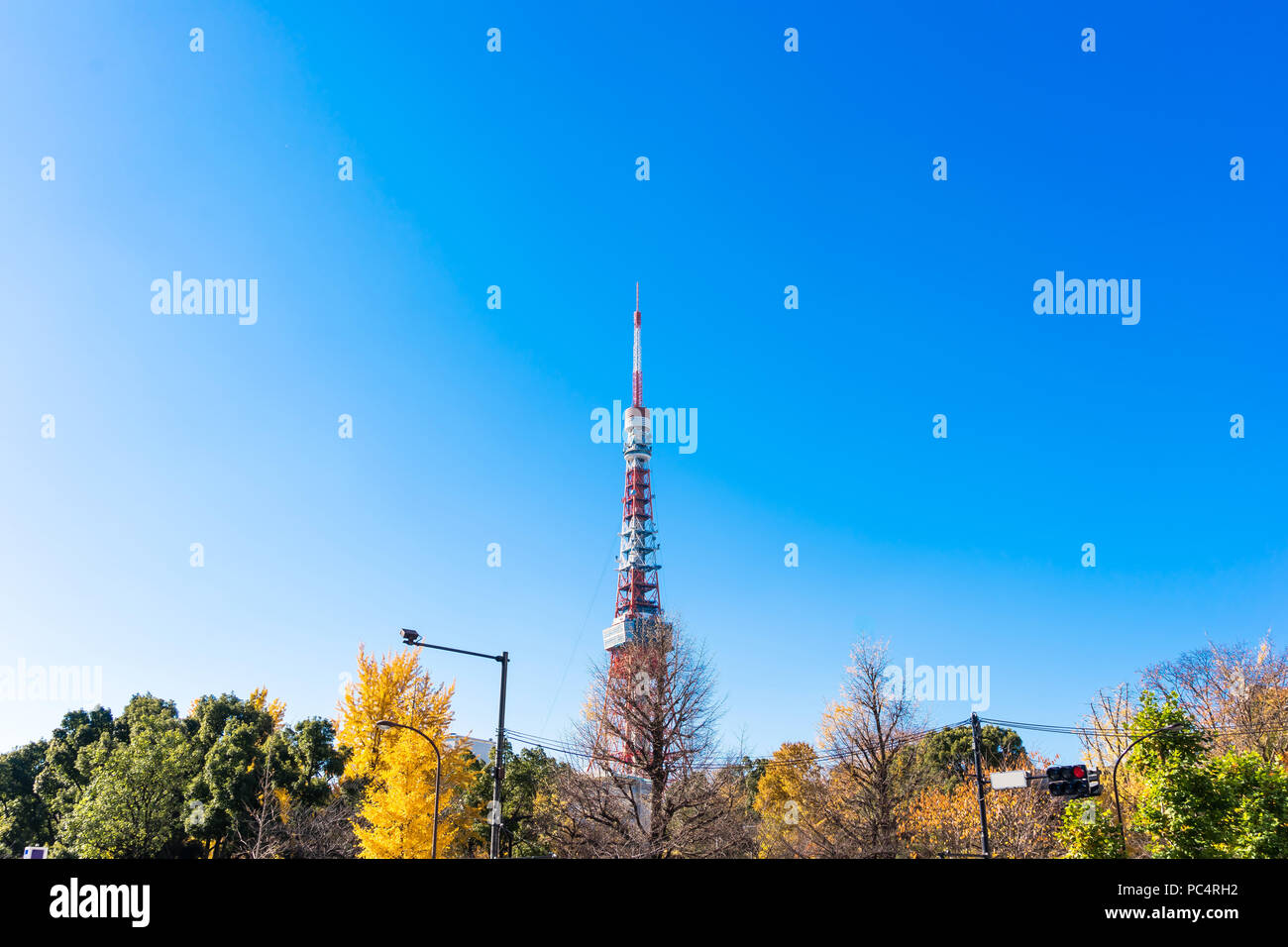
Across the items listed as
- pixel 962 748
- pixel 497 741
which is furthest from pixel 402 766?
pixel 962 748

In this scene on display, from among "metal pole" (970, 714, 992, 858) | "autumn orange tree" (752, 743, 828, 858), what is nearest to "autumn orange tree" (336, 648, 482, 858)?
"autumn orange tree" (752, 743, 828, 858)

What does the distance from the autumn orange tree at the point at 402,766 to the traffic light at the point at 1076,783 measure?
861 inches

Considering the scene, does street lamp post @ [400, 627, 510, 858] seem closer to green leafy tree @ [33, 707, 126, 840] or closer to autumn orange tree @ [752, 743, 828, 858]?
autumn orange tree @ [752, 743, 828, 858]

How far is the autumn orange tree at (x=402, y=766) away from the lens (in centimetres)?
3164

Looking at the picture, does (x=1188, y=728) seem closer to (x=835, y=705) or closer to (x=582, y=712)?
Result: (x=835, y=705)

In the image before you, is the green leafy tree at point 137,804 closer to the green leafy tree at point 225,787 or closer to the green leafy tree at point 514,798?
the green leafy tree at point 225,787

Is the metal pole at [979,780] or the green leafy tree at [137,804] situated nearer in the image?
the metal pole at [979,780]

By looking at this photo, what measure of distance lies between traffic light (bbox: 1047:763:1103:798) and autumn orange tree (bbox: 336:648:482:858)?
861 inches

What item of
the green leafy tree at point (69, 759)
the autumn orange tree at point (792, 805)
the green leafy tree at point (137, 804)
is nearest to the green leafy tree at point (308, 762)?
the green leafy tree at point (137, 804)

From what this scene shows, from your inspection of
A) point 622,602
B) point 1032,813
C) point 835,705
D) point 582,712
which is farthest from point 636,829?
point 622,602

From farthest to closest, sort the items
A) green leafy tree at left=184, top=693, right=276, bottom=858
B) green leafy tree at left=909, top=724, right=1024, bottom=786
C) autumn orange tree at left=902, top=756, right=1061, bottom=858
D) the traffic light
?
green leafy tree at left=909, top=724, right=1024, bottom=786 → green leafy tree at left=184, top=693, right=276, bottom=858 → autumn orange tree at left=902, top=756, right=1061, bottom=858 → the traffic light

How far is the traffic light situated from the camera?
19.6 metres
